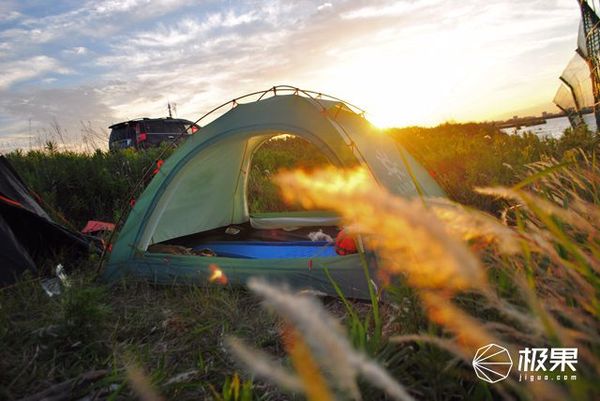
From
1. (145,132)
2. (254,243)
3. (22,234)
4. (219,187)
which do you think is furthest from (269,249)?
(145,132)

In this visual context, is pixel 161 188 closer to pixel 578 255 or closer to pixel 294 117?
pixel 294 117

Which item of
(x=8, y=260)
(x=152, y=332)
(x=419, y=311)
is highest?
(x=8, y=260)

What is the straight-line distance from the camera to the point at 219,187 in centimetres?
552

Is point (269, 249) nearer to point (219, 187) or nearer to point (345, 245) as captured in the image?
point (345, 245)

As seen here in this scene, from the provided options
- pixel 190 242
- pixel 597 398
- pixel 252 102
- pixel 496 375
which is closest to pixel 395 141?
pixel 252 102

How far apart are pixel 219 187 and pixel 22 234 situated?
2204mm

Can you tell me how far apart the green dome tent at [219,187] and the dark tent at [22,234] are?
2.03 ft

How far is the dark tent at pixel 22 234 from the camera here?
144 inches

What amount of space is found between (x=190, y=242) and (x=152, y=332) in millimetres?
2382

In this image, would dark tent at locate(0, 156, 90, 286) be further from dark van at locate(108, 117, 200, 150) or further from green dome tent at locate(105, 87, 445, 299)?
dark van at locate(108, 117, 200, 150)

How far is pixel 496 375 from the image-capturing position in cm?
127

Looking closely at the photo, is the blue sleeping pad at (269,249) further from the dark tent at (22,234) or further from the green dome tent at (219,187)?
the dark tent at (22,234)

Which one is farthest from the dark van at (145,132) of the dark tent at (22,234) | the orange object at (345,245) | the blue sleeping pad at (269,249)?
the orange object at (345,245)

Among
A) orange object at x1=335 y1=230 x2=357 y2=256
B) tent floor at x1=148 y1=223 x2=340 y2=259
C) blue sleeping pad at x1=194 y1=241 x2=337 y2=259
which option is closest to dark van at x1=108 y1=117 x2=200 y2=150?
tent floor at x1=148 y1=223 x2=340 y2=259
